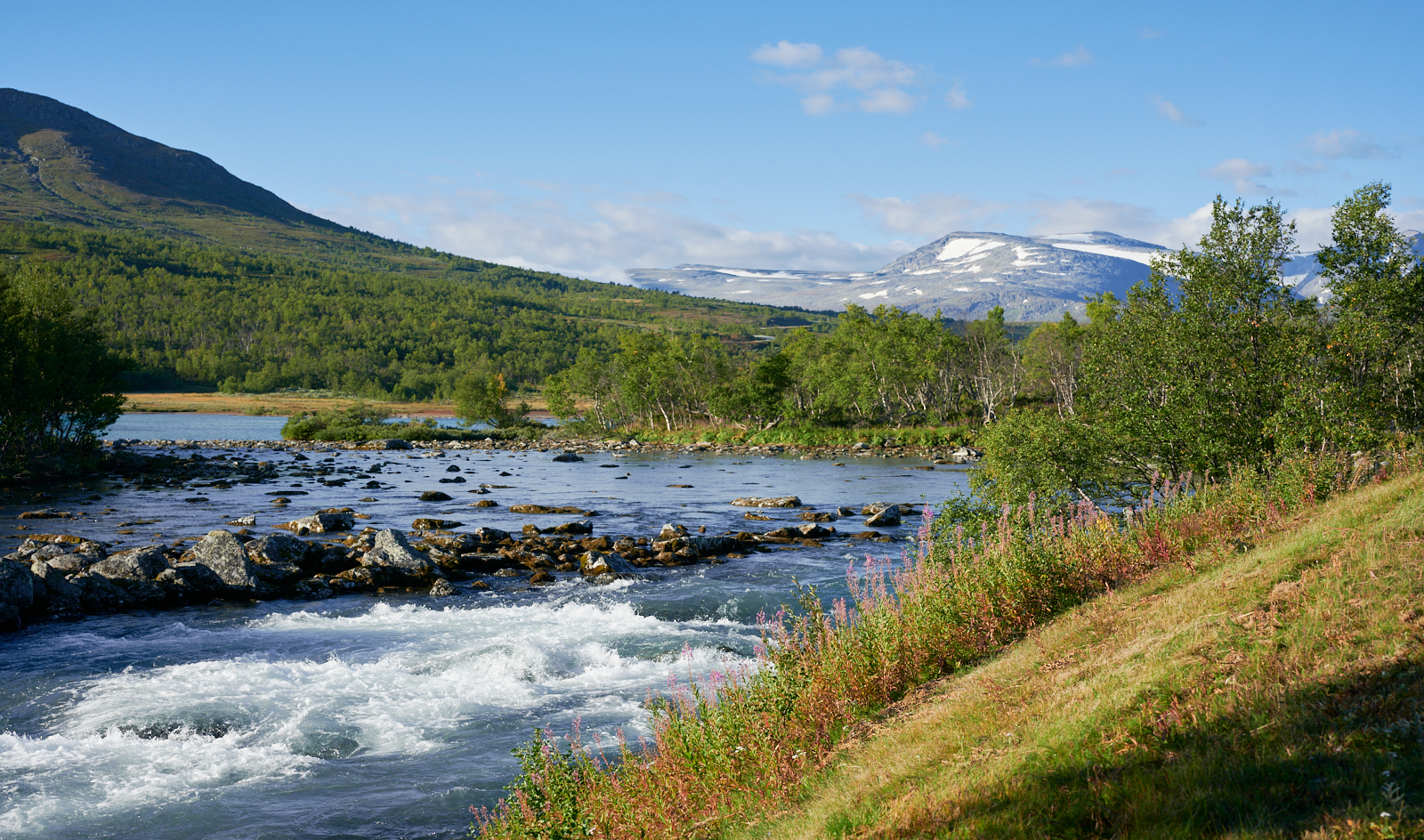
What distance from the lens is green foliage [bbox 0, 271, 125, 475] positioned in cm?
4469

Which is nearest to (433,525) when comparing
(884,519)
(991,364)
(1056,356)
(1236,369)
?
(884,519)

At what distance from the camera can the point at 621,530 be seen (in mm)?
32562

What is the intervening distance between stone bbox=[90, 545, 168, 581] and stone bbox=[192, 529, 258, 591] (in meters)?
0.97

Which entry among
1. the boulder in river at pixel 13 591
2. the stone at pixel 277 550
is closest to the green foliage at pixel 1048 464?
the stone at pixel 277 550

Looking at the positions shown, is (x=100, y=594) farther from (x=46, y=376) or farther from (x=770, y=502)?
(x=46, y=376)

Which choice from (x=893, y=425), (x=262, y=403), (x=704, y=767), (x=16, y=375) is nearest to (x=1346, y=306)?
(x=704, y=767)

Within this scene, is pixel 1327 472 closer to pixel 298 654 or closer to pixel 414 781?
pixel 414 781

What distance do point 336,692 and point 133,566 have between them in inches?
416

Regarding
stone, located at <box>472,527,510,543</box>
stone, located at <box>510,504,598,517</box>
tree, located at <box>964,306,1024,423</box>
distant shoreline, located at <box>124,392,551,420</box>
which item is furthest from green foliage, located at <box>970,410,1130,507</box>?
distant shoreline, located at <box>124,392,551,420</box>

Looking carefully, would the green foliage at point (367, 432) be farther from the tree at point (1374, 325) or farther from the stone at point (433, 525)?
the tree at point (1374, 325)

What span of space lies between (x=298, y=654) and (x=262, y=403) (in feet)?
558

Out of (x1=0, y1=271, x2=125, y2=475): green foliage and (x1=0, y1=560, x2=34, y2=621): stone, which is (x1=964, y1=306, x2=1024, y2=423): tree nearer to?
(x1=0, y1=271, x2=125, y2=475): green foliage

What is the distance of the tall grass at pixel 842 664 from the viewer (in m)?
6.95

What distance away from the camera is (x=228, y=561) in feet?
72.3
